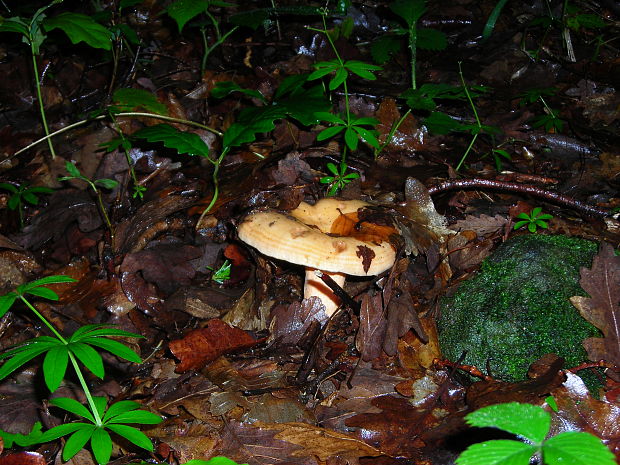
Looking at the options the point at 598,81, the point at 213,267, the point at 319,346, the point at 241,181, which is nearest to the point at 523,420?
the point at 319,346

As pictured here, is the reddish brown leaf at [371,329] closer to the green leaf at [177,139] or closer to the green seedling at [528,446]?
the green seedling at [528,446]

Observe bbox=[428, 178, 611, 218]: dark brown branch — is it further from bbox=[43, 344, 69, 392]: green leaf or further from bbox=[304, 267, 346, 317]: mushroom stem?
→ bbox=[43, 344, 69, 392]: green leaf

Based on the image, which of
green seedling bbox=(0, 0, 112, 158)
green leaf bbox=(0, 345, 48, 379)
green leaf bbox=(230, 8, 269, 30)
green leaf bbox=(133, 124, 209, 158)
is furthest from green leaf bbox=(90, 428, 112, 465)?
green leaf bbox=(230, 8, 269, 30)

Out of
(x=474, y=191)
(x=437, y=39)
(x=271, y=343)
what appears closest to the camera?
(x=271, y=343)

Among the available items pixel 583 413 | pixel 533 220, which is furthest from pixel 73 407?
pixel 533 220

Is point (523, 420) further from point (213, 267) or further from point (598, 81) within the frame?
point (598, 81)

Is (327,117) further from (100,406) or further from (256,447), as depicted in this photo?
(100,406)
